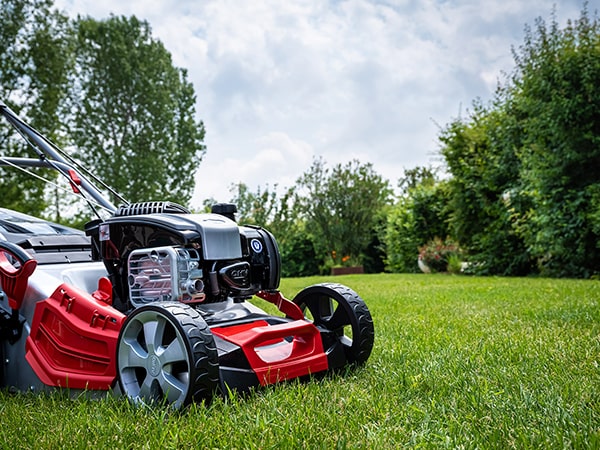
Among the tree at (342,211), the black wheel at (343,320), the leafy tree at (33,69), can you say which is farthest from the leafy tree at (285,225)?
the black wheel at (343,320)

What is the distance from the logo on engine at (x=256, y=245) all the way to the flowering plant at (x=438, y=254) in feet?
36.5

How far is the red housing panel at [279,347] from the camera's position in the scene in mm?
2429

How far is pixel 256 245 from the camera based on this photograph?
9.57 feet

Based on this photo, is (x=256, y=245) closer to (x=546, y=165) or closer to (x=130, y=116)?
(x=546, y=165)

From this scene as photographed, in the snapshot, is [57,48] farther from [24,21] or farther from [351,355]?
[351,355]

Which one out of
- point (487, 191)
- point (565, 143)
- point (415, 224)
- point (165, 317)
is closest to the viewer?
point (165, 317)

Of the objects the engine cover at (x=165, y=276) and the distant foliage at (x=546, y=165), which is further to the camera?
the distant foliage at (x=546, y=165)

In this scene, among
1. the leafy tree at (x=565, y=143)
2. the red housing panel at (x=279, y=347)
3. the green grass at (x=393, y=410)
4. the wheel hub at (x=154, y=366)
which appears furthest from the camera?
the leafy tree at (x=565, y=143)

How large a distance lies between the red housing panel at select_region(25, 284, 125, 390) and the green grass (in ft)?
0.36

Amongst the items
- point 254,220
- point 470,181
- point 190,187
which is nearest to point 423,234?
point 470,181

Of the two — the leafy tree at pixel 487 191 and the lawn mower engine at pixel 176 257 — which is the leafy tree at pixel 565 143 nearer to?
the leafy tree at pixel 487 191

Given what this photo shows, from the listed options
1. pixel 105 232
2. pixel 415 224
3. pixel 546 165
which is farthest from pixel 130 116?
pixel 105 232

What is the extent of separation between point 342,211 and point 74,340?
1673 cm

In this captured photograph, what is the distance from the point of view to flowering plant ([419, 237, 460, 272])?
13.6m
